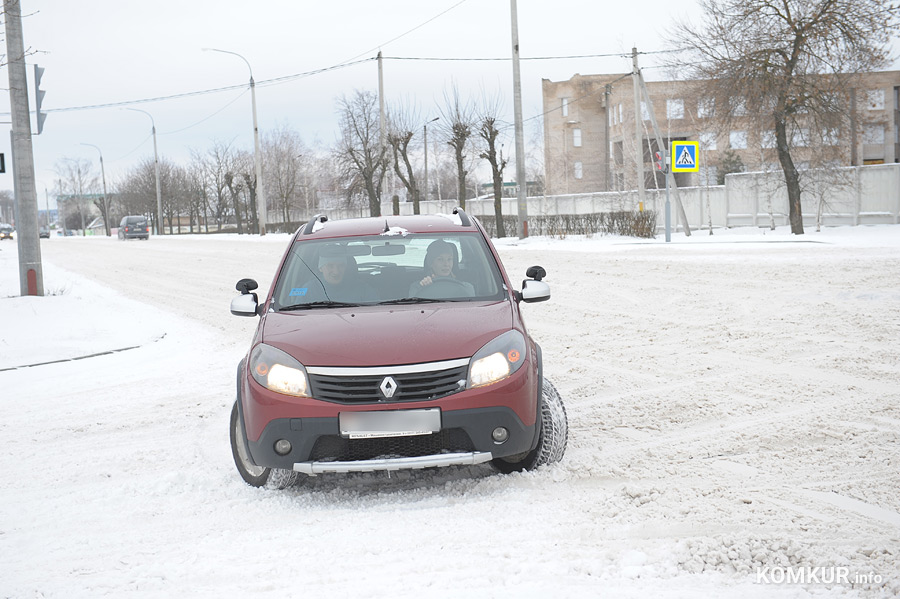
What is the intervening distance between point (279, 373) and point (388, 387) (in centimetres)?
60

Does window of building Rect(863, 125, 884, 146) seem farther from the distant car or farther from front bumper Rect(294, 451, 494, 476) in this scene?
front bumper Rect(294, 451, 494, 476)

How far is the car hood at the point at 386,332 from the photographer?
14.8ft

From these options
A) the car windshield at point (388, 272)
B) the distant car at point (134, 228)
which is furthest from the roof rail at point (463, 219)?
the distant car at point (134, 228)

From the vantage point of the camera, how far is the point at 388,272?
573 cm

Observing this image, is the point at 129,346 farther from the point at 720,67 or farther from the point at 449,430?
the point at 720,67

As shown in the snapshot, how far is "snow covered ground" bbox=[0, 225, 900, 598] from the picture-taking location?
3.71 metres

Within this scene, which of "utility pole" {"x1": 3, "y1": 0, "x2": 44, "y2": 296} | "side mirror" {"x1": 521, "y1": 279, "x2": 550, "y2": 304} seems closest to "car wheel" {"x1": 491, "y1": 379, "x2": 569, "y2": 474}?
"side mirror" {"x1": 521, "y1": 279, "x2": 550, "y2": 304}

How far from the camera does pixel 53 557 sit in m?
4.08

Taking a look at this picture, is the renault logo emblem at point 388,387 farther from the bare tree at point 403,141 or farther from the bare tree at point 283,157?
the bare tree at point 283,157

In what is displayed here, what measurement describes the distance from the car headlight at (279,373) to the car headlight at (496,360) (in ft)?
2.81

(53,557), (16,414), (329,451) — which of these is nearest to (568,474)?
(329,451)

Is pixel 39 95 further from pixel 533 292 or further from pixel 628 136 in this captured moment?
pixel 628 136

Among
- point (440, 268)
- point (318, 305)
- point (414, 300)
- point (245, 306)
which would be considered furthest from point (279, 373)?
point (440, 268)

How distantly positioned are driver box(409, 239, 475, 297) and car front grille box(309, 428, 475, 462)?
3.96 feet
